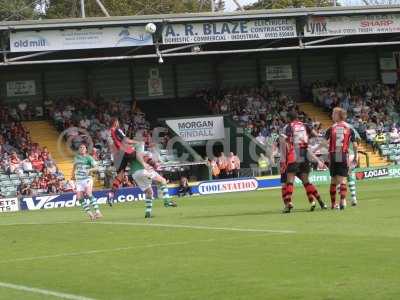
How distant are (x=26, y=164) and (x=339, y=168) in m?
21.4

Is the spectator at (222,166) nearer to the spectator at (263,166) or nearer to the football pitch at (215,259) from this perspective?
the spectator at (263,166)

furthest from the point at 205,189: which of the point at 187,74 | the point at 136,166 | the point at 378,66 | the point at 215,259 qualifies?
the point at 215,259

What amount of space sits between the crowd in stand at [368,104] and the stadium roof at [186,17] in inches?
240

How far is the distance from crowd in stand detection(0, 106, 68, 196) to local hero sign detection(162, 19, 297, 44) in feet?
25.1

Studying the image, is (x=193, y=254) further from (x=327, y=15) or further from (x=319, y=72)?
(x=319, y=72)

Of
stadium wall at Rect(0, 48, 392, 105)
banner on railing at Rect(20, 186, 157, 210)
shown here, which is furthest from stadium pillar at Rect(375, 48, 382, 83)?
banner on railing at Rect(20, 186, 157, 210)

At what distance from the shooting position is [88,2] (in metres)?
73.8

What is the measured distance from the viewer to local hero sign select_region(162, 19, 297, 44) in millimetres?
40094

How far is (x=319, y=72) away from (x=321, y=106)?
137 inches

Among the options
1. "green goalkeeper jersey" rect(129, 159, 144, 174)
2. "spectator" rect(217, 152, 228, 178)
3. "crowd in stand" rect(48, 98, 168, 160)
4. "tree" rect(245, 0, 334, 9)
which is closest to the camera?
"green goalkeeper jersey" rect(129, 159, 144, 174)

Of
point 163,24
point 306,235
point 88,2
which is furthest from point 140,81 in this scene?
point 306,235

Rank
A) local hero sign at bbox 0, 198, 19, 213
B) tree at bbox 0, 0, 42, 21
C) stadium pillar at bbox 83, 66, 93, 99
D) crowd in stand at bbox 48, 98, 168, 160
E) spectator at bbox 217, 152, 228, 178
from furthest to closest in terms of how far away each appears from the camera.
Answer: tree at bbox 0, 0, 42, 21, stadium pillar at bbox 83, 66, 93, 99, crowd in stand at bbox 48, 98, 168, 160, spectator at bbox 217, 152, 228, 178, local hero sign at bbox 0, 198, 19, 213

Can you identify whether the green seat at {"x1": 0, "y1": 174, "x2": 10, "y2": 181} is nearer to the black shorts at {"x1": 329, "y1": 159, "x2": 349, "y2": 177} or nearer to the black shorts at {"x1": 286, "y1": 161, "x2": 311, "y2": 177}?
the black shorts at {"x1": 286, "y1": 161, "x2": 311, "y2": 177}

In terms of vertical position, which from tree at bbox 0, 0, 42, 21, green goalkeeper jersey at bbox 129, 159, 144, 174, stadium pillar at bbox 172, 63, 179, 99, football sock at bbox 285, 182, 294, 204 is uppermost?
tree at bbox 0, 0, 42, 21
